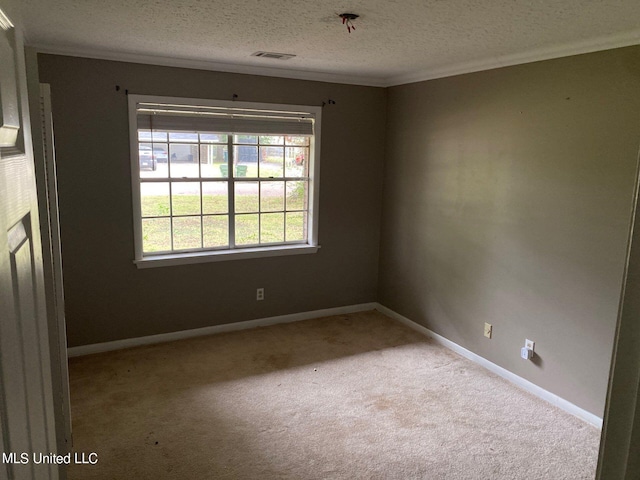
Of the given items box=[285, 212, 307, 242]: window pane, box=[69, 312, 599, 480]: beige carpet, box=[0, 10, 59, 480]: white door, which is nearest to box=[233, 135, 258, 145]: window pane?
box=[285, 212, 307, 242]: window pane

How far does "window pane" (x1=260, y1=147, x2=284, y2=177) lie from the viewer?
4.35 m

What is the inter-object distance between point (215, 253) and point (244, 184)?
67 cm

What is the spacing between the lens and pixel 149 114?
3.73 metres

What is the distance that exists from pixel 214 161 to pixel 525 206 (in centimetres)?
252

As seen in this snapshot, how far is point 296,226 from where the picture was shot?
4652mm

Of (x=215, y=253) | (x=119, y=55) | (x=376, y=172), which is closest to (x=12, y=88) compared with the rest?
(x=119, y=55)

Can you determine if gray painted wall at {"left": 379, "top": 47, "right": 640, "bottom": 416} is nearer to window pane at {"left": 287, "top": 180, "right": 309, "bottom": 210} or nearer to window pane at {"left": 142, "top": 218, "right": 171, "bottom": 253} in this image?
window pane at {"left": 287, "top": 180, "right": 309, "bottom": 210}

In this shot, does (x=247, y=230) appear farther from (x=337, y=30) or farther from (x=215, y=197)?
(x=337, y=30)

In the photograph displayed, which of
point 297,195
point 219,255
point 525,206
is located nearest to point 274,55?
point 297,195

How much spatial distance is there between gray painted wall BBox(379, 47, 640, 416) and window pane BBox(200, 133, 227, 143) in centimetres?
163

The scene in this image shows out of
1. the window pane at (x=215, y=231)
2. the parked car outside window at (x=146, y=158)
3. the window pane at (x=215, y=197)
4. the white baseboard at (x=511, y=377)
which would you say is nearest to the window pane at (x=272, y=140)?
the window pane at (x=215, y=197)

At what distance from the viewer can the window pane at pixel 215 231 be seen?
421 centimetres

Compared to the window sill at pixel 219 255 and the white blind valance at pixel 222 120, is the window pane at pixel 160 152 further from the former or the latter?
the window sill at pixel 219 255

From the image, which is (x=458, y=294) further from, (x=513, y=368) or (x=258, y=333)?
(x=258, y=333)
